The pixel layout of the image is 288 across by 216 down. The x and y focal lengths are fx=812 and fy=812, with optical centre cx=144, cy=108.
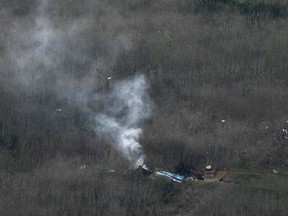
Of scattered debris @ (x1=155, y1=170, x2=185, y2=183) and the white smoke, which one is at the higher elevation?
the white smoke

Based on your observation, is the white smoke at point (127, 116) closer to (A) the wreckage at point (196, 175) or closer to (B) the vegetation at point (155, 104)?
(B) the vegetation at point (155, 104)

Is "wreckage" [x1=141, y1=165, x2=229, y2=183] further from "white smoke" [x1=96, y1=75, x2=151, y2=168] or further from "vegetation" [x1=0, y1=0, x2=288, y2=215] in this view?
"white smoke" [x1=96, y1=75, x2=151, y2=168]

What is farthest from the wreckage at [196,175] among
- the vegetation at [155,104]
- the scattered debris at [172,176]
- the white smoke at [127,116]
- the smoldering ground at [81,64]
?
the smoldering ground at [81,64]

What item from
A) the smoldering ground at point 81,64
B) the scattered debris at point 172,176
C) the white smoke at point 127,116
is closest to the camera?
the scattered debris at point 172,176

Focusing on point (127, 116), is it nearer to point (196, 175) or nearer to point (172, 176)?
point (172, 176)

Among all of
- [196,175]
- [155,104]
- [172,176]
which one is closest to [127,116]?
[155,104]

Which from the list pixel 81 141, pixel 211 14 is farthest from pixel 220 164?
pixel 211 14

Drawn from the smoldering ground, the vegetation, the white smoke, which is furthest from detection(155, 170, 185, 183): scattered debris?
the smoldering ground
